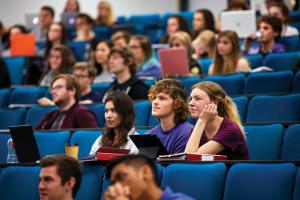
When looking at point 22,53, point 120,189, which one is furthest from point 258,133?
point 22,53

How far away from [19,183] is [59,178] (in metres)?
0.74

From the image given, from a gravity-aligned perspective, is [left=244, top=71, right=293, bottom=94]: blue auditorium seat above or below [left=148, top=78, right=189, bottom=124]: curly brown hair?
below

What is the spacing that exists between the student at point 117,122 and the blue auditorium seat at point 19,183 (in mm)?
630

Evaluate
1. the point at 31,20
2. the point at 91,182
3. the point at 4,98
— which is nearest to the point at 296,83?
the point at 91,182

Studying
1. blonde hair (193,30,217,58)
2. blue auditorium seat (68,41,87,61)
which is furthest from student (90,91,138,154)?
blue auditorium seat (68,41,87,61)

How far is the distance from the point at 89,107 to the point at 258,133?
1729 mm

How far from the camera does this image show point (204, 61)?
8.02 m

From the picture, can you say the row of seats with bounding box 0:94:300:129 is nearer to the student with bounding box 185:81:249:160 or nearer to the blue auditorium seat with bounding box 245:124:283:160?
the blue auditorium seat with bounding box 245:124:283:160

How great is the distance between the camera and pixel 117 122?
5246 millimetres

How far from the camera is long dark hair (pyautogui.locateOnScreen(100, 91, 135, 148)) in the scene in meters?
5.20

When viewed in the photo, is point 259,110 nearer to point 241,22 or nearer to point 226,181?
point 226,181

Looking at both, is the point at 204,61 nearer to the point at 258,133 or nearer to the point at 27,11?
the point at 258,133

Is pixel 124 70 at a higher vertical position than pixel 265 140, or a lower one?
higher

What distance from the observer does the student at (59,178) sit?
13.1ft
